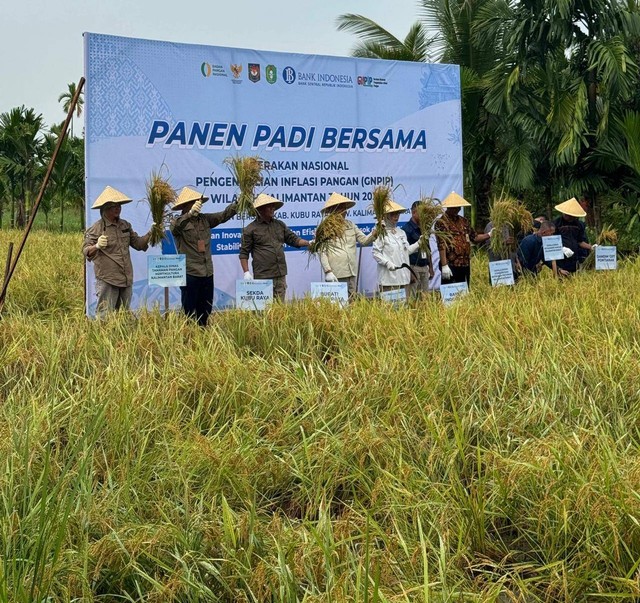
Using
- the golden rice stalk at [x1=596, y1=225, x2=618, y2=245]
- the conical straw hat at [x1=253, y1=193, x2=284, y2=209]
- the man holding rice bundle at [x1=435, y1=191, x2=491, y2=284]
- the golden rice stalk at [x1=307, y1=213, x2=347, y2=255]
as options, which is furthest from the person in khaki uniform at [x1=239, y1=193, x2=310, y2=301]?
the golden rice stalk at [x1=596, y1=225, x2=618, y2=245]

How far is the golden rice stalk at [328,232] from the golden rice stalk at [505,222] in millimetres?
1556

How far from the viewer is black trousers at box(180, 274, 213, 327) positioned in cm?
694

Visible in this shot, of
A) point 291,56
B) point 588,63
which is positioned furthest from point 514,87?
point 291,56

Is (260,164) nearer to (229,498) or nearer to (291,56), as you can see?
(291,56)

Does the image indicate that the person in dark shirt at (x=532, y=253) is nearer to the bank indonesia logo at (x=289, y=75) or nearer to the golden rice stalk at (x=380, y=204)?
the golden rice stalk at (x=380, y=204)

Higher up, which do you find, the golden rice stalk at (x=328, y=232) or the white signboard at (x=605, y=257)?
the golden rice stalk at (x=328, y=232)

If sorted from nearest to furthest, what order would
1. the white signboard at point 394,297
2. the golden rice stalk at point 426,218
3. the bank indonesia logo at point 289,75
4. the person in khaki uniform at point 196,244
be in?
the white signboard at point 394,297 < the person in khaki uniform at point 196,244 < the golden rice stalk at point 426,218 < the bank indonesia logo at point 289,75

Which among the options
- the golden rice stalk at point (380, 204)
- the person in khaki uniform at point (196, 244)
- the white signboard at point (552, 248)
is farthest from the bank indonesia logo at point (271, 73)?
the white signboard at point (552, 248)

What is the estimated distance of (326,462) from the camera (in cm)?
327

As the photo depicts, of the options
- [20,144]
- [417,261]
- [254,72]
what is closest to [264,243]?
[417,261]

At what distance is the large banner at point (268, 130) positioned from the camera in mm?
7363

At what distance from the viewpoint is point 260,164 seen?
6.94 meters

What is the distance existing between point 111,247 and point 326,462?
12.7 ft

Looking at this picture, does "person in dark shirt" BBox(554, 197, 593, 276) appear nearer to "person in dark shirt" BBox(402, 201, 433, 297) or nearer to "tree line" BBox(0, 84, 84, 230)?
"person in dark shirt" BBox(402, 201, 433, 297)
